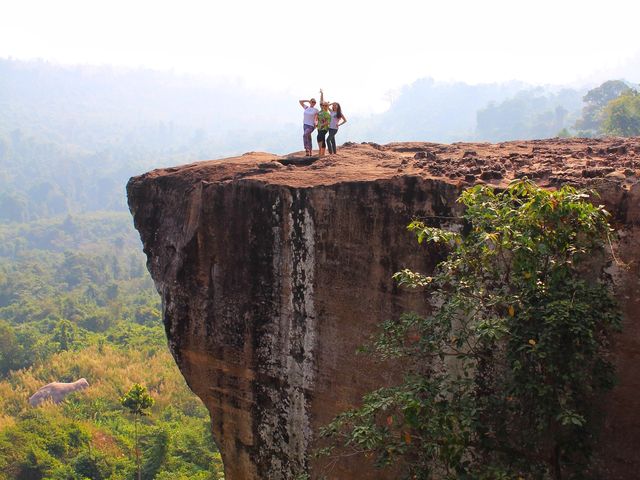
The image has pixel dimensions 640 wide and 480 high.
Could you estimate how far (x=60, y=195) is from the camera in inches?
4070

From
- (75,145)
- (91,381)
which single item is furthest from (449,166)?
(75,145)

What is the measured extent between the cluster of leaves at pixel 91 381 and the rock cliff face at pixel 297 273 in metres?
9.93

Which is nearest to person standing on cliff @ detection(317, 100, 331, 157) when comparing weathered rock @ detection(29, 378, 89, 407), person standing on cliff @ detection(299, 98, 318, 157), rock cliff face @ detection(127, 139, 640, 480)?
person standing on cliff @ detection(299, 98, 318, 157)

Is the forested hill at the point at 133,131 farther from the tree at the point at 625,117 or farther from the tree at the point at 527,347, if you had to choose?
the tree at the point at 527,347

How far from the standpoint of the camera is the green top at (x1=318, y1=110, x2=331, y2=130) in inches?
302

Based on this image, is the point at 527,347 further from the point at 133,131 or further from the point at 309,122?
the point at 133,131

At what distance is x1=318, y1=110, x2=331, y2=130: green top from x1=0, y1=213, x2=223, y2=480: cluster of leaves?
10596 millimetres

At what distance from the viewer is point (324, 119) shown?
7691 millimetres

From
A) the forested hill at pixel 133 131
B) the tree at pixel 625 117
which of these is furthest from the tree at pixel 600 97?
the tree at pixel 625 117

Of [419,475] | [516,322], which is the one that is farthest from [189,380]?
[516,322]

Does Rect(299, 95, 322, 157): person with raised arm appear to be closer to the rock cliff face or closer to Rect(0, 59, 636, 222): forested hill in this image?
the rock cliff face

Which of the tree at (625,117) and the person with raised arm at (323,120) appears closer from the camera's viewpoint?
the person with raised arm at (323,120)

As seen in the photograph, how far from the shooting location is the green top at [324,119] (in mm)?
7676

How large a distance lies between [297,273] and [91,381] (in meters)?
25.6
